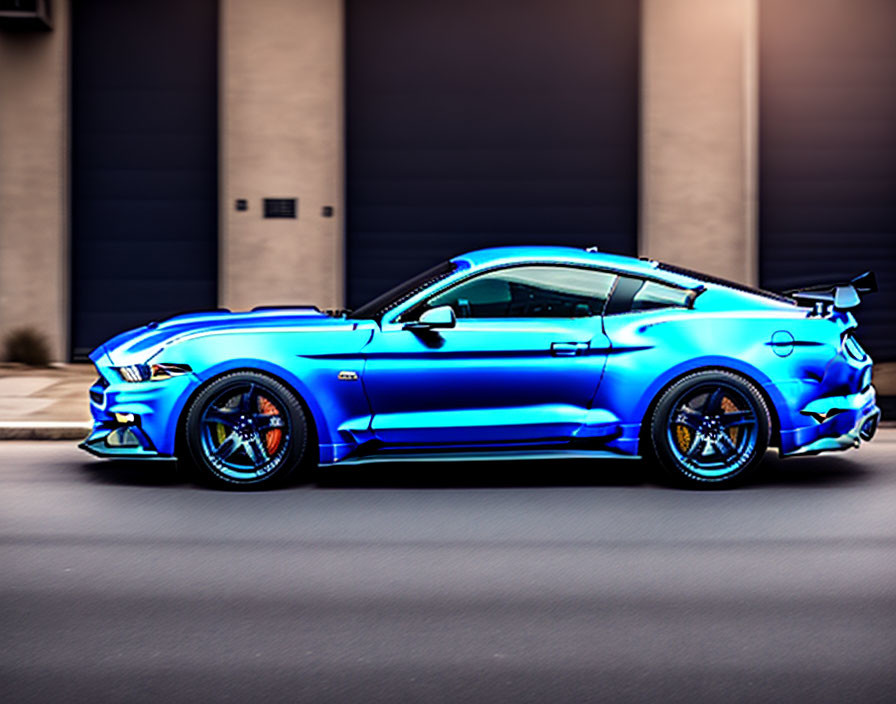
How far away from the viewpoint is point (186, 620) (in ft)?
18.2

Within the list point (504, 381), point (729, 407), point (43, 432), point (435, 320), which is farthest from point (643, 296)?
point (43, 432)

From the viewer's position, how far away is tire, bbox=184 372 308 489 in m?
8.42

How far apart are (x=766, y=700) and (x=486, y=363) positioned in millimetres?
4078

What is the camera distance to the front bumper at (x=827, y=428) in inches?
340

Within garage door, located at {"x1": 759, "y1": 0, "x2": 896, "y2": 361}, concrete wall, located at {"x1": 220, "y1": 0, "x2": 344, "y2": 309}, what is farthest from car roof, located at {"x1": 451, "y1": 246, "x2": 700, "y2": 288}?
garage door, located at {"x1": 759, "y1": 0, "x2": 896, "y2": 361}

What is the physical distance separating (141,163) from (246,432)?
29.5 feet

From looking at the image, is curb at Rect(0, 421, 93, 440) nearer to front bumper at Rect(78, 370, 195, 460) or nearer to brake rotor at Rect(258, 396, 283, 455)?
front bumper at Rect(78, 370, 195, 460)

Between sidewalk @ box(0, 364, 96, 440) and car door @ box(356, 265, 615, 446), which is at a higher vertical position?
car door @ box(356, 265, 615, 446)

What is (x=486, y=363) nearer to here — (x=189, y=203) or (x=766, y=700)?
(x=766, y=700)

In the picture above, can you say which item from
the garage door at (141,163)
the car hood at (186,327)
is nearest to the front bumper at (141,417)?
the car hood at (186,327)

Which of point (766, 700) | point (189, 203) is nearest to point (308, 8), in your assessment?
point (189, 203)

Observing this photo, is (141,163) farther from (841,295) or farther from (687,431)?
(841,295)

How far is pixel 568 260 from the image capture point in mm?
8773

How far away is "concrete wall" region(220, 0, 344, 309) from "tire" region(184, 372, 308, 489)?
8.39 meters
